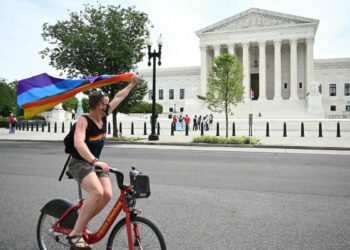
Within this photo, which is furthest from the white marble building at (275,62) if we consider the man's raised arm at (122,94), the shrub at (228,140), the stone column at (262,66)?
the man's raised arm at (122,94)

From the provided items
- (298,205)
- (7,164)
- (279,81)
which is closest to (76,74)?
(7,164)

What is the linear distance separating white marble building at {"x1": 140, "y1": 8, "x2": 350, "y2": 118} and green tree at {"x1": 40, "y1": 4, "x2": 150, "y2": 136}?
33753 millimetres

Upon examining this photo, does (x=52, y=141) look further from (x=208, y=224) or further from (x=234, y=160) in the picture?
(x=208, y=224)

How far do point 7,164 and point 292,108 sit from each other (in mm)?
50673

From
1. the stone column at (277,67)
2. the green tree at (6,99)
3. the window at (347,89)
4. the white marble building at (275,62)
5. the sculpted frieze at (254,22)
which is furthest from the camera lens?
the green tree at (6,99)

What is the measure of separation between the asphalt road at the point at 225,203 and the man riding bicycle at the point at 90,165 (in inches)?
37.1

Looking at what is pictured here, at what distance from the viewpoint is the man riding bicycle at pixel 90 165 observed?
3375 millimetres

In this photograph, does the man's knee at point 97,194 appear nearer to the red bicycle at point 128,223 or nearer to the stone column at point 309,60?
the red bicycle at point 128,223

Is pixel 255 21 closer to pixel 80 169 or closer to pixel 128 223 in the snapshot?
pixel 80 169

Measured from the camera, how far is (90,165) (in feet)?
11.8

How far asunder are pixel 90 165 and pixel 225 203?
3.19 metres

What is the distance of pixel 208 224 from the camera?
195 inches

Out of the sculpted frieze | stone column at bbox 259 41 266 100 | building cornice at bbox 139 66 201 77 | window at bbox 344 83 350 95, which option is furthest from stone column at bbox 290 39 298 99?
building cornice at bbox 139 66 201 77

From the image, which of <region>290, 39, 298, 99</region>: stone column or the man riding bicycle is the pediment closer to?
<region>290, 39, 298, 99</region>: stone column
